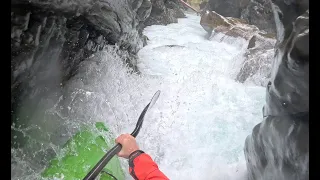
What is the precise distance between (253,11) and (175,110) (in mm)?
15171

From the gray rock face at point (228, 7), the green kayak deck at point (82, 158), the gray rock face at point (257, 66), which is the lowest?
the gray rock face at point (228, 7)

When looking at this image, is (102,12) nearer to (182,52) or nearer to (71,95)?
(71,95)

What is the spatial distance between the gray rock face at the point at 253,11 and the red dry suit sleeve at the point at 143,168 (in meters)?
18.2

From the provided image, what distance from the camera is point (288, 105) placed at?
242cm

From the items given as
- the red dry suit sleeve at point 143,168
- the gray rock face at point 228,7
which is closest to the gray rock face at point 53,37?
the red dry suit sleeve at point 143,168

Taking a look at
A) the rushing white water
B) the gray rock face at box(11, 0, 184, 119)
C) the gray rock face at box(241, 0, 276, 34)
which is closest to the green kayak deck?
the rushing white water

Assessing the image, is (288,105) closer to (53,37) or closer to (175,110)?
(53,37)

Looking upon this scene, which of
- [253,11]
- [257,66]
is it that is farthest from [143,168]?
[253,11]

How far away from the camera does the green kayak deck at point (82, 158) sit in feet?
10.3

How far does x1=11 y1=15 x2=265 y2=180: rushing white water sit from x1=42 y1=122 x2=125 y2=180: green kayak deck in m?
0.45

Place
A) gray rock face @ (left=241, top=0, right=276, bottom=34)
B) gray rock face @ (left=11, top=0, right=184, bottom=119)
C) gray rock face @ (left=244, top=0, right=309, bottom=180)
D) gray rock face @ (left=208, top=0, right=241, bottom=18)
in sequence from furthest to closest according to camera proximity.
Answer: gray rock face @ (left=208, top=0, right=241, bottom=18)
gray rock face @ (left=241, top=0, right=276, bottom=34)
gray rock face @ (left=11, top=0, right=184, bottom=119)
gray rock face @ (left=244, top=0, right=309, bottom=180)

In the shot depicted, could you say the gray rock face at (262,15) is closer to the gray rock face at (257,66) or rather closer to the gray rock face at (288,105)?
the gray rock face at (257,66)

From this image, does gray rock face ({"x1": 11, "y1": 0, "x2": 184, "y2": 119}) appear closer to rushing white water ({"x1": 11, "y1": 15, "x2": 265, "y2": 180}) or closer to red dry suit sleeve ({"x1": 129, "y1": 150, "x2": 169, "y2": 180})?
rushing white water ({"x1": 11, "y1": 15, "x2": 265, "y2": 180})

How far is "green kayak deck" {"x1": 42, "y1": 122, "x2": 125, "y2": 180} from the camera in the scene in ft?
10.3
